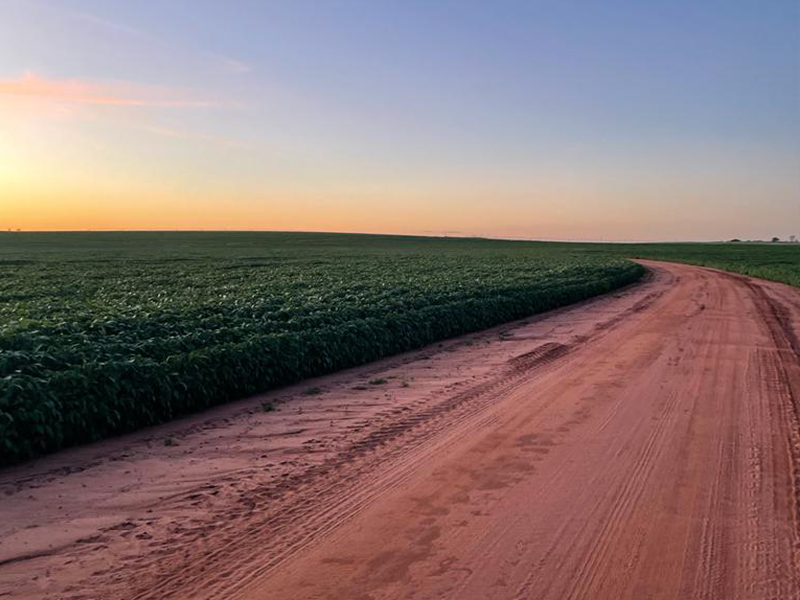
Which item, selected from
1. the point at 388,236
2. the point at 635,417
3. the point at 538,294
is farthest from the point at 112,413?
the point at 388,236

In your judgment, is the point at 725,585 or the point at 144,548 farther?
the point at 144,548

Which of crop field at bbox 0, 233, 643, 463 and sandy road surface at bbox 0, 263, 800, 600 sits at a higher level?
crop field at bbox 0, 233, 643, 463

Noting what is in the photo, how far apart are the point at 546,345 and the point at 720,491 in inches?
373

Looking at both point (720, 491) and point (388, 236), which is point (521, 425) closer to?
point (720, 491)

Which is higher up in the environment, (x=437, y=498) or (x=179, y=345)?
(x=179, y=345)

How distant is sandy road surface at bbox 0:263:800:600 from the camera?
16.1ft

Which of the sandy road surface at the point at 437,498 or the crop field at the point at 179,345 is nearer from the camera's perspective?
the sandy road surface at the point at 437,498

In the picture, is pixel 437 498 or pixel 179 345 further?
pixel 179 345

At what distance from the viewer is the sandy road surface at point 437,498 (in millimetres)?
4902

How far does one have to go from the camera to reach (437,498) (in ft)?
20.7

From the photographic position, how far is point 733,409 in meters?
9.70

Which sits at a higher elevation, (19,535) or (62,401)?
(62,401)

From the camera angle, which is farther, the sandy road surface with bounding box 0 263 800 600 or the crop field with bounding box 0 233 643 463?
the crop field with bounding box 0 233 643 463

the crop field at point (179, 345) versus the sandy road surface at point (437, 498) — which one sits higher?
the crop field at point (179, 345)
